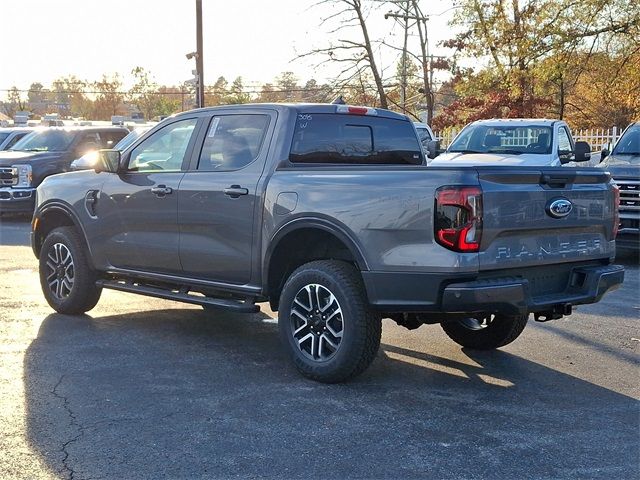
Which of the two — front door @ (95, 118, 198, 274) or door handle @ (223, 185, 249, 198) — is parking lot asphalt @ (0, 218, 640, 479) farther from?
door handle @ (223, 185, 249, 198)

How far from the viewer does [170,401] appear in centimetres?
500

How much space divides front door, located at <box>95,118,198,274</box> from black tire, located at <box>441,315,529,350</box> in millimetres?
2255

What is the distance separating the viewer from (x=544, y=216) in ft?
16.7

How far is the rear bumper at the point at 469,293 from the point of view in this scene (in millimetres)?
4789

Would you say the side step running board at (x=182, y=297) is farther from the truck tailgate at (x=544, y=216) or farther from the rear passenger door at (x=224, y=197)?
the truck tailgate at (x=544, y=216)

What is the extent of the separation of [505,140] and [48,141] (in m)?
9.58

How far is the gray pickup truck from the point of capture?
485 cm

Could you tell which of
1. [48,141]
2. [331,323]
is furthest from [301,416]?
[48,141]

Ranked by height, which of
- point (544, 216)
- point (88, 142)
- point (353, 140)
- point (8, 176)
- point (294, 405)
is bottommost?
→ point (294, 405)

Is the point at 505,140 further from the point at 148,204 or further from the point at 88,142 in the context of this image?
the point at 88,142

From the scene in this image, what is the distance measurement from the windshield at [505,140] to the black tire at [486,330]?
6889 mm

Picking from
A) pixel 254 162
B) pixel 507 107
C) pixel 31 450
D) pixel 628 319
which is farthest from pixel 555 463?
pixel 507 107

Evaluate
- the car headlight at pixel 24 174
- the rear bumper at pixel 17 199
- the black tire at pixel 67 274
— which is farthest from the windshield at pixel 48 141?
the black tire at pixel 67 274

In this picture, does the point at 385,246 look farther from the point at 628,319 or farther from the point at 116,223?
the point at 628,319
